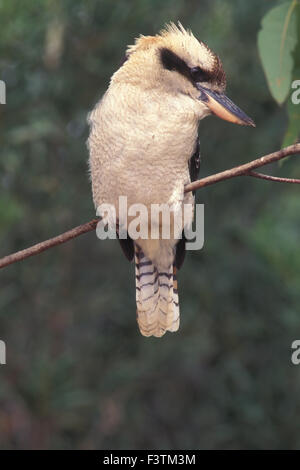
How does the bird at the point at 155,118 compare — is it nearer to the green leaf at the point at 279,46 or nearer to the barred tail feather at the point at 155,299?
the green leaf at the point at 279,46

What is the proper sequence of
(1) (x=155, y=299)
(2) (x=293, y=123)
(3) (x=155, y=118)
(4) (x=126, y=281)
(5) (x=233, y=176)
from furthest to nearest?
(4) (x=126, y=281) < (1) (x=155, y=299) < (3) (x=155, y=118) < (2) (x=293, y=123) < (5) (x=233, y=176)

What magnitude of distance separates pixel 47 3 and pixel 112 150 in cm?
129

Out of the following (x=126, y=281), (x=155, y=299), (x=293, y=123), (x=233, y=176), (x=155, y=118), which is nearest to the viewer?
(x=233, y=176)

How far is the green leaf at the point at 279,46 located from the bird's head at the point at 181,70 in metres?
0.13

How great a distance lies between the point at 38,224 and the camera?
372 cm

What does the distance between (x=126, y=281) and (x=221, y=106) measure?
1969 millimetres

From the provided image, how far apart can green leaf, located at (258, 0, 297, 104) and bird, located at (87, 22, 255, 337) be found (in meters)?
0.13

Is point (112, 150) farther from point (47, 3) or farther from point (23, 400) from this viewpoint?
point (23, 400)

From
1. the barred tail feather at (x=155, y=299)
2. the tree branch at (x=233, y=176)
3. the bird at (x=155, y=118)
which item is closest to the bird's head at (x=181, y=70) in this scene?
the bird at (x=155, y=118)

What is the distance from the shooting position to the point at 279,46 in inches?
84.0

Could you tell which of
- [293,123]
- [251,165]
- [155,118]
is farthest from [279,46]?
[251,165]

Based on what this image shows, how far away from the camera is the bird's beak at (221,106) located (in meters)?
2.00

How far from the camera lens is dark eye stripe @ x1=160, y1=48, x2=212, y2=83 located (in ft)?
7.27

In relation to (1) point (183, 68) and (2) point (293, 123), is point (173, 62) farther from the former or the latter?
(2) point (293, 123)
